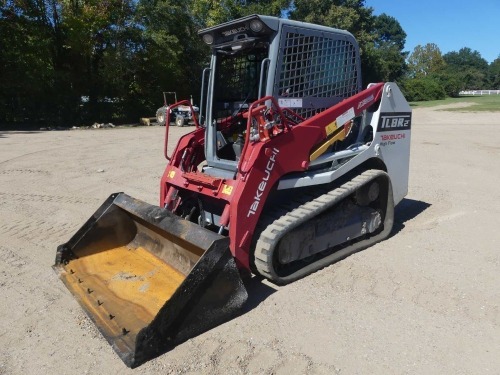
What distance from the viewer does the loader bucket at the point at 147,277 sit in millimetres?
3024

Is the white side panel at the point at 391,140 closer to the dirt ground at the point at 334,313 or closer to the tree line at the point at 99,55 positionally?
the dirt ground at the point at 334,313

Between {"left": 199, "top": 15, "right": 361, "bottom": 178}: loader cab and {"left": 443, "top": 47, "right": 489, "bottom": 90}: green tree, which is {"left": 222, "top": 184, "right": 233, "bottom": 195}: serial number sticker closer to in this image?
{"left": 199, "top": 15, "right": 361, "bottom": 178}: loader cab

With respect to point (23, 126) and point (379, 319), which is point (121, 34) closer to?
point (23, 126)

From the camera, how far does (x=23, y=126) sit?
22.7 metres

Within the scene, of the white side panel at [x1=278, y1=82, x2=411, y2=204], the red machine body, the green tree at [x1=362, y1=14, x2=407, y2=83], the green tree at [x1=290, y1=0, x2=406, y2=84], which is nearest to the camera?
the red machine body

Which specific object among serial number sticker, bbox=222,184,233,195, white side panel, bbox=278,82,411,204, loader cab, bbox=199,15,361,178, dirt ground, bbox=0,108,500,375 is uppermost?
loader cab, bbox=199,15,361,178

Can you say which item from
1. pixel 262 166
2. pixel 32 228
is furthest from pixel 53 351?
pixel 32 228

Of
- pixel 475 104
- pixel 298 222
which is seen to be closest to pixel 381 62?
pixel 475 104

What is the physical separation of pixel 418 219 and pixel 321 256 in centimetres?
218

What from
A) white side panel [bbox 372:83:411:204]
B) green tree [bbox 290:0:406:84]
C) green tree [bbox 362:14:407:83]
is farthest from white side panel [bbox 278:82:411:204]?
green tree [bbox 362:14:407:83]

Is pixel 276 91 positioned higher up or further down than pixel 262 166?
higher up

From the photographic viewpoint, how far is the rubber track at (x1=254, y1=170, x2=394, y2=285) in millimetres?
3676

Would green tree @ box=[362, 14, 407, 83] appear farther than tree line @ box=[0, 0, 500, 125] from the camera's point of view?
Yes

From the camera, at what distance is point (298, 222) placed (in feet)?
12.5
